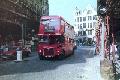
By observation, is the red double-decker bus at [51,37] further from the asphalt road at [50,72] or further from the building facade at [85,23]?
the building facade at [85,23]

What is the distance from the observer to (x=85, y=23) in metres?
149

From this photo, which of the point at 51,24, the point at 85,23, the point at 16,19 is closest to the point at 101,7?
the point at 51,24

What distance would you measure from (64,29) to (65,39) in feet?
3.25

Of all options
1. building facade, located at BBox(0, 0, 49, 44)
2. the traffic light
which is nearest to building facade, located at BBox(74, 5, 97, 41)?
building facade, located at BBox(0, 0, 49, 44)

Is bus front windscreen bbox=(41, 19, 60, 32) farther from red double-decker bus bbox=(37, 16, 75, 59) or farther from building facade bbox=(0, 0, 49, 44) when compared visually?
building facade bbox=(0, 0, 49, 44)

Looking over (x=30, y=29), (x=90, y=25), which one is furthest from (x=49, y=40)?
(x=90, y=25)

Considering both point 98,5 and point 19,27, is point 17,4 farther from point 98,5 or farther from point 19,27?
point 98,5

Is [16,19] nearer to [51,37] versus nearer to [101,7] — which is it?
[51,37]

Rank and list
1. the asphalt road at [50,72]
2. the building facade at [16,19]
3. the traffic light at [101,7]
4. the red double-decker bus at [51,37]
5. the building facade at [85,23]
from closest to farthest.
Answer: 1. the traffic light at [101,7]
2. the asphalt road at [50,72]
3. the red double-decker bus at [51,37]
4. the building facade at [16,19]
5. the building facade at [85,23]

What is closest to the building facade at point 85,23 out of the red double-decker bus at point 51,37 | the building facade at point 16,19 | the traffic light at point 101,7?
the building facade at point 16,19

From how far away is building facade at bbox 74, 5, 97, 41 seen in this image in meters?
147

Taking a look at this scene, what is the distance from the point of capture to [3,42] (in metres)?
65.2

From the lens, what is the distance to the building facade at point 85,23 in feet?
482

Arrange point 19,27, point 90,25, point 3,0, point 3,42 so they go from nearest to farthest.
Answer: point 3,42, point 3,0, point 19,27, point 90,25
